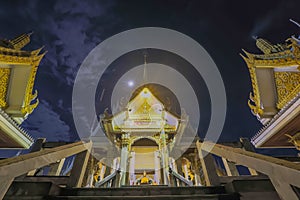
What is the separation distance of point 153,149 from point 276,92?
9455 millimetres

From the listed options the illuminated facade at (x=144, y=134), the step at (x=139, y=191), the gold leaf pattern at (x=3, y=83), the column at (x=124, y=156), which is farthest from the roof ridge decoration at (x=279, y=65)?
the gold leaf pattern at (x=3, y=83)

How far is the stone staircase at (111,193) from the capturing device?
144 inches

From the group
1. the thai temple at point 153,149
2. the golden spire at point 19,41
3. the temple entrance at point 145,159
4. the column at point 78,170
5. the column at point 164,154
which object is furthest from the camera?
the temple entrance at point 145,159

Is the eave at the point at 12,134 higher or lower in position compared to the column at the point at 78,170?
higher

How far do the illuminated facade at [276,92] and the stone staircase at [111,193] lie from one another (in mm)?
3859

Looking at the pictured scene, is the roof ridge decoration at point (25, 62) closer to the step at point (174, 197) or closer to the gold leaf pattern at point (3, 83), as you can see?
the gold leaf pattern at point (3, 83)

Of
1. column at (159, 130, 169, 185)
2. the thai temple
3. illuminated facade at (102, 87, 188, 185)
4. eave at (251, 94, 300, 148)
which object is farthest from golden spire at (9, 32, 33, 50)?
eave at (251, 94, 300, 148)

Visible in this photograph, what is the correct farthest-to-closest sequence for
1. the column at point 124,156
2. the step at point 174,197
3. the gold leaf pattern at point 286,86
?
the column at point 124,156, the gold leaf pattern at point 286,86, the step at point 174,197

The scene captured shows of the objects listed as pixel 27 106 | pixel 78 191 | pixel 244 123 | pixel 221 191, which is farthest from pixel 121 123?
pixel 244 123

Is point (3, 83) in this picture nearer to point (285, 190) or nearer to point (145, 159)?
point (285, 190)

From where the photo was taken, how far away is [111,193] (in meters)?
4.07

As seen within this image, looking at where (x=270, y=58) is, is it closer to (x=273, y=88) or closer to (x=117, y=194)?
(x=273, y=88)

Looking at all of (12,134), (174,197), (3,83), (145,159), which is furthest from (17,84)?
(145,159)

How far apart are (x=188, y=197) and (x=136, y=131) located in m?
8.70
